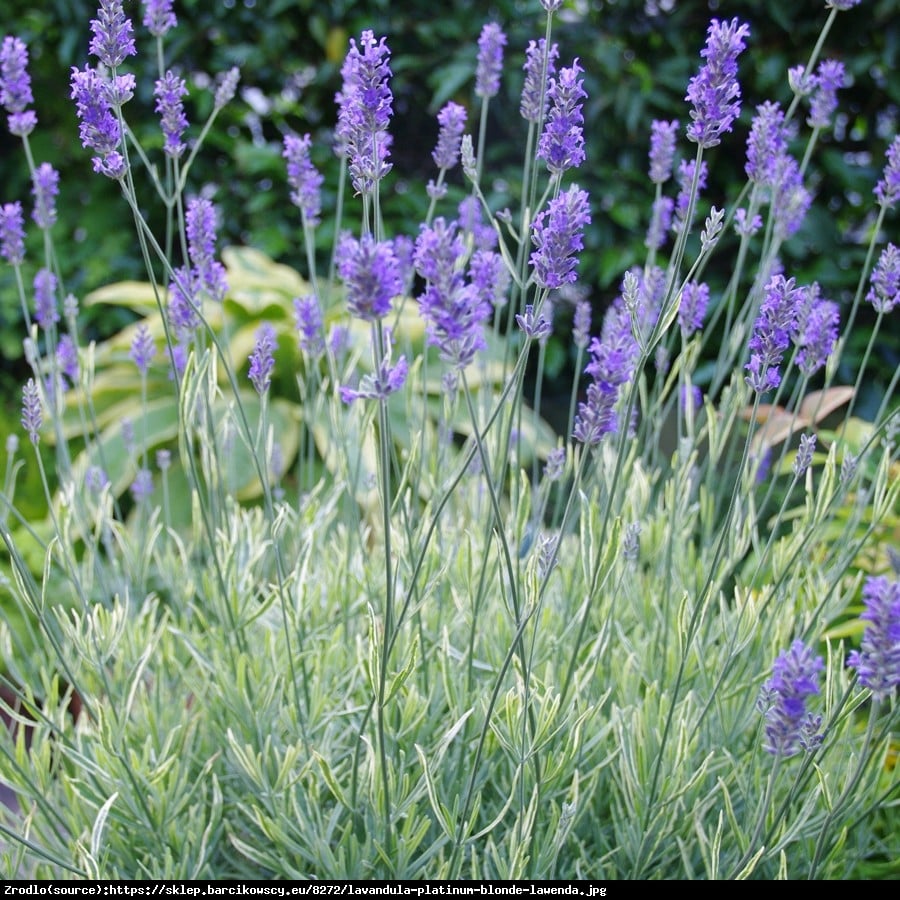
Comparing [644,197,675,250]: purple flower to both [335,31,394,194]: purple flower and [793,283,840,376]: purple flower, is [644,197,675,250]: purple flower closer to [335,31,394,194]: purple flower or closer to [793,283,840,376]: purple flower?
[793,283,840,376]: purple flower

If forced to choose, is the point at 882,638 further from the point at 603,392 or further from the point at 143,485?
the point at 143,485

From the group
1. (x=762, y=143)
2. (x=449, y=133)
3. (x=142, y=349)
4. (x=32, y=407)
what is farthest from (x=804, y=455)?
(x=142, y=349)

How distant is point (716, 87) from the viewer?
3.24 feet

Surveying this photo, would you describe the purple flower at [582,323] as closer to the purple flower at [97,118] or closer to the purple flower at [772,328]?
the purple flower at [772,328]

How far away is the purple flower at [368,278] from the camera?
0.75m

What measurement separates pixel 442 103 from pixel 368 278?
324 cm

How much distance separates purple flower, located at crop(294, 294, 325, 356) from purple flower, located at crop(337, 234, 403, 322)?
0.68 m

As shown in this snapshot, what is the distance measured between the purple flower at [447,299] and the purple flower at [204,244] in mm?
653

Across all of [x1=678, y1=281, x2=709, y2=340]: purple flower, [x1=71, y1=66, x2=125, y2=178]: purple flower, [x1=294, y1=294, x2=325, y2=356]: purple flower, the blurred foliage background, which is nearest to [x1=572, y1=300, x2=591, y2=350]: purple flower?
[x1=678, y1=281, x2=709, y2=340]: purple flower

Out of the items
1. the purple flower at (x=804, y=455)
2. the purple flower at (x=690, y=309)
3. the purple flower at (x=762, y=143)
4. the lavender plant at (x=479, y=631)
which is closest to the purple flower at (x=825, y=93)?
the lavender plant at (x=479, y=631)

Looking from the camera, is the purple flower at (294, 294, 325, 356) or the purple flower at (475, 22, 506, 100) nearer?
the purple flower at (294, 294, 325, 356)

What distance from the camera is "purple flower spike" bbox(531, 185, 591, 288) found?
0.91 m
